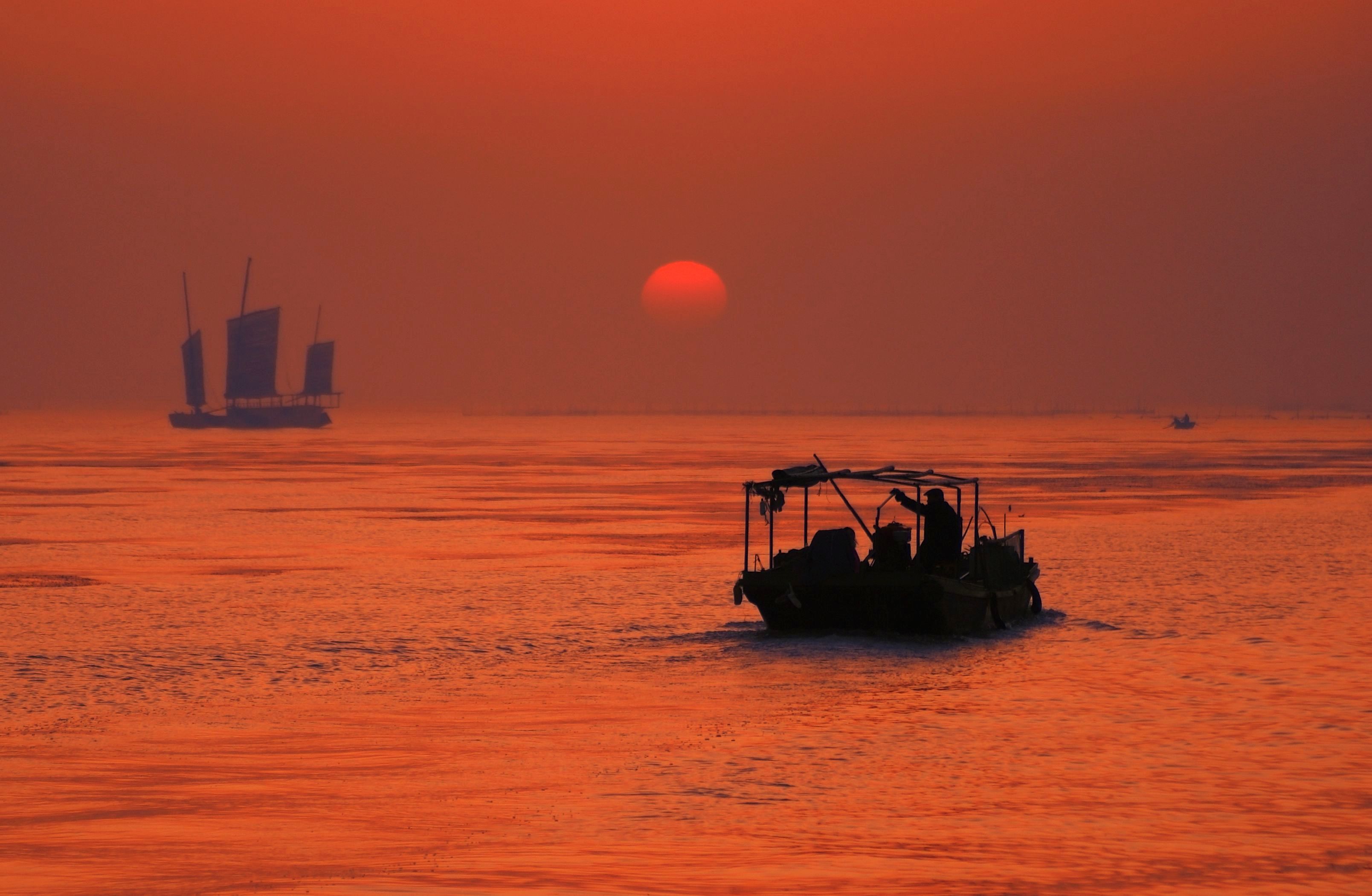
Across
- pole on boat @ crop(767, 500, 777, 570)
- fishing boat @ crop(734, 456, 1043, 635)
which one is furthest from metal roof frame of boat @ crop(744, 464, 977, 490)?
pole on boat @ crop(767, 500, 777, 570)

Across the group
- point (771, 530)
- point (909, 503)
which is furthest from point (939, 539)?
point (771, 530)

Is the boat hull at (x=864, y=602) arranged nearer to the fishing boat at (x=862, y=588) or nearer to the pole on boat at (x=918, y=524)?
the fishing boat at (x=862, y=588)

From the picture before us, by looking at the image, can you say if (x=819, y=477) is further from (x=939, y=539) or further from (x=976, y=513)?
Result: (x=976, y=513)

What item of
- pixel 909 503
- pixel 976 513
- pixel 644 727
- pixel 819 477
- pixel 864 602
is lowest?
pixel 644 727

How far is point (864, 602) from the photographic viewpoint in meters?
26.6

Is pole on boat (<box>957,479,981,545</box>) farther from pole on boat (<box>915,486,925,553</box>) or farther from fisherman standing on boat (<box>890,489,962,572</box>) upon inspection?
pole on boat (<box>915,486,925,553</box>)

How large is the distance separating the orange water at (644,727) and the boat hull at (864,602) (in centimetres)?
45

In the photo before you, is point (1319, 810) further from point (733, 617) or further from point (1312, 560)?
point (1312, 560)

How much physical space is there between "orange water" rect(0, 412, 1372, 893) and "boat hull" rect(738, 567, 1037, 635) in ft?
1.48

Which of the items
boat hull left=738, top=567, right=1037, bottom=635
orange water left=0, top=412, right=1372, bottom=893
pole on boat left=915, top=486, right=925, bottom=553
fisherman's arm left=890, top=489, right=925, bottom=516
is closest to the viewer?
orange water left=0, top=412, right=1372, bottom=893

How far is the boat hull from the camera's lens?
26234 mm

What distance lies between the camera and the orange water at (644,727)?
12.9 metres

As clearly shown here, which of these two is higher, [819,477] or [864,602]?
[819,477]

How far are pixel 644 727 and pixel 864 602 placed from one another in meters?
8.33
